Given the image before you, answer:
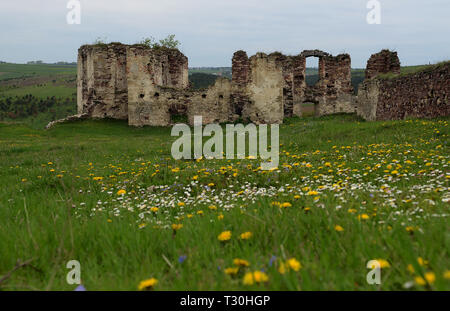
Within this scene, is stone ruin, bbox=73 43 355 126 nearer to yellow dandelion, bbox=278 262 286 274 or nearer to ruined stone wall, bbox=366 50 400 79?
ruined stone wall, bbox=366 50 400 79

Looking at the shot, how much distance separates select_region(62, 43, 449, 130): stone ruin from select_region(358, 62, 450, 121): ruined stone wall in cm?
390

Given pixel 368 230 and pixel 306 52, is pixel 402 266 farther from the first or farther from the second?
pixel 306 52

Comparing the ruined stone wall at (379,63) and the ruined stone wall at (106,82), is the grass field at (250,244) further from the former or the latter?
the ruined stone wall at (106,82)

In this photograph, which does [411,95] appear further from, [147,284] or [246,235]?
[147,284]

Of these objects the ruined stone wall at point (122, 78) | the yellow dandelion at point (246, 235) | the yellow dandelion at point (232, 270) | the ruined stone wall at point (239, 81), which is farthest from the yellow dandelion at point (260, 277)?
the ruined stone wall at point (122, 78)

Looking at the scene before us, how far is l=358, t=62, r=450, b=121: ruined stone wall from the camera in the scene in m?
15.1

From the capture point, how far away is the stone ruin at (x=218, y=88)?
30.5 m

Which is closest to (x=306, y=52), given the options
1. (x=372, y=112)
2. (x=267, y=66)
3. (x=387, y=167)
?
(x=267, y=66)

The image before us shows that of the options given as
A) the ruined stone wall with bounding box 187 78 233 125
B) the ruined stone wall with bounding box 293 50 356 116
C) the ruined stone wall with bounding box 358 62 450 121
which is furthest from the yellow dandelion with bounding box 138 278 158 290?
the ruined stone wall with bounding box 293 50 356 116

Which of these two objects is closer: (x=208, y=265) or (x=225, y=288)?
(x=225, y=288)

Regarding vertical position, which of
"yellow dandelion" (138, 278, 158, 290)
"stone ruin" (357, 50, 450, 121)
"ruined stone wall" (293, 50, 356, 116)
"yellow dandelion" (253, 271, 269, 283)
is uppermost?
"ruined stone wall" (293, 50, 356, 116)

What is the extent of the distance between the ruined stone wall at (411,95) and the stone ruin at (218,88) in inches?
154

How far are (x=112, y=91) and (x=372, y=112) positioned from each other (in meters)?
23.3

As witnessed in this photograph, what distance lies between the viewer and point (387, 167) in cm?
579
